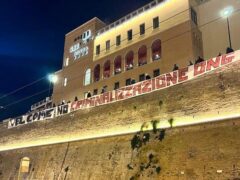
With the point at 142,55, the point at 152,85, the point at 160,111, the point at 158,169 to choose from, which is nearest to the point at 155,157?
the point at 158,169

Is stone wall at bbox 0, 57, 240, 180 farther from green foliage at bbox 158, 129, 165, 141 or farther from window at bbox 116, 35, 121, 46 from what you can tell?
window at bbox 116, 35, 121, 46

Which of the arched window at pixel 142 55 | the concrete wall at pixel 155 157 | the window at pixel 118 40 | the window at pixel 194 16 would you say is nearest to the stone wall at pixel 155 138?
the concrete wall at pixel 155 157

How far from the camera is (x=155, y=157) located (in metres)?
15.3

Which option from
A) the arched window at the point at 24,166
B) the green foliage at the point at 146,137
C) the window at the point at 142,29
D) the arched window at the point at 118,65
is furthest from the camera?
the arched window at the point at 118,65

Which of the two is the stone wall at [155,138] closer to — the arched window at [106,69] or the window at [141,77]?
the window at [141,77]

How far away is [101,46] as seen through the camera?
1206 inches

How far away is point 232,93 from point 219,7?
38.7ft

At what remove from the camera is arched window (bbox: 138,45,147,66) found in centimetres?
2570

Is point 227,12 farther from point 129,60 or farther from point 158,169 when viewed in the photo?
point 158,169

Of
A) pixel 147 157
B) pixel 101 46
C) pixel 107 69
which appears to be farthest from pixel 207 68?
pixel 101 46

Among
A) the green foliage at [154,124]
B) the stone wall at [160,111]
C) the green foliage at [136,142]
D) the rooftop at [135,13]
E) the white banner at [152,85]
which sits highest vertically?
the rooftop at [135,13]

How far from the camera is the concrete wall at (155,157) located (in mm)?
12734

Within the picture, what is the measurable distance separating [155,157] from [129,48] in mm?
13999

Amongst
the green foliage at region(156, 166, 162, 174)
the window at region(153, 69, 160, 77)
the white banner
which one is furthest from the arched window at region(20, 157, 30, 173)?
the green foliage at region(156, 166, 162, 174)
